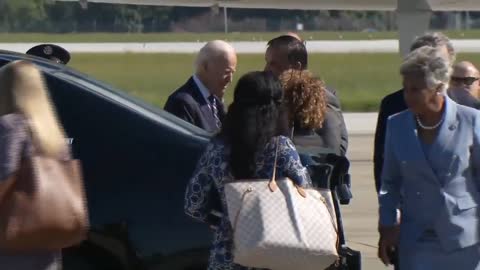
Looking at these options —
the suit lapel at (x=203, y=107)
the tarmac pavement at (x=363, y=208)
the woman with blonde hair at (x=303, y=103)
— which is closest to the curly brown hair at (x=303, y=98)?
the woman with blonde hair at (x=303, y=103)

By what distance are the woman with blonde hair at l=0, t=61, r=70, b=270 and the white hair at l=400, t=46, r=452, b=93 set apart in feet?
5.03

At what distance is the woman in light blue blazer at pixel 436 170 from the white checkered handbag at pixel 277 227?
1.69 ft

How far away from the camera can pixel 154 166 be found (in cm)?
593

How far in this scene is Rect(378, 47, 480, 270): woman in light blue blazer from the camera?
16.8 ft

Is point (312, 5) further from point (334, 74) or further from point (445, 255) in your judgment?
point (445, 255)

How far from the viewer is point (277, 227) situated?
473 centimetres

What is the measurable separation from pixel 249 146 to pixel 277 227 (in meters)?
0.35

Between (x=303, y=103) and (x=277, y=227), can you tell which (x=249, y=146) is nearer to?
(x=277, y=227)

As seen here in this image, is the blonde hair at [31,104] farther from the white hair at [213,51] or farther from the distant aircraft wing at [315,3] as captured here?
the distant aircraft wing at [315,3]

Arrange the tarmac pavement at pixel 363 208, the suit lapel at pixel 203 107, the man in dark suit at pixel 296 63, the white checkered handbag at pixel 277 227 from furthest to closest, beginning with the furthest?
the tarmac pavement at pixel 363 208 → the suit lapel at pixel 203 107 → the man in dark suit at pixel 296 63 → the white checkered handbag at pixel 277 227

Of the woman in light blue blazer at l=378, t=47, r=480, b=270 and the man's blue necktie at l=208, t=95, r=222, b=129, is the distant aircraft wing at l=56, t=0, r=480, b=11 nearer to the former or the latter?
the man's blue necktie at l=208, t=95, r=222, b=129

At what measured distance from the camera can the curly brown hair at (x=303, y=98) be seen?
580cm

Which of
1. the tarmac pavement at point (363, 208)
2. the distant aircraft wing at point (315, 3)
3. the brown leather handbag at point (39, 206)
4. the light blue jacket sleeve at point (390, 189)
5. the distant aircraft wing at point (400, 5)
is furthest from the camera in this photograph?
the distant aircraft wing at point (315, 3)

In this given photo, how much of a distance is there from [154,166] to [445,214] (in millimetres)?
1511
